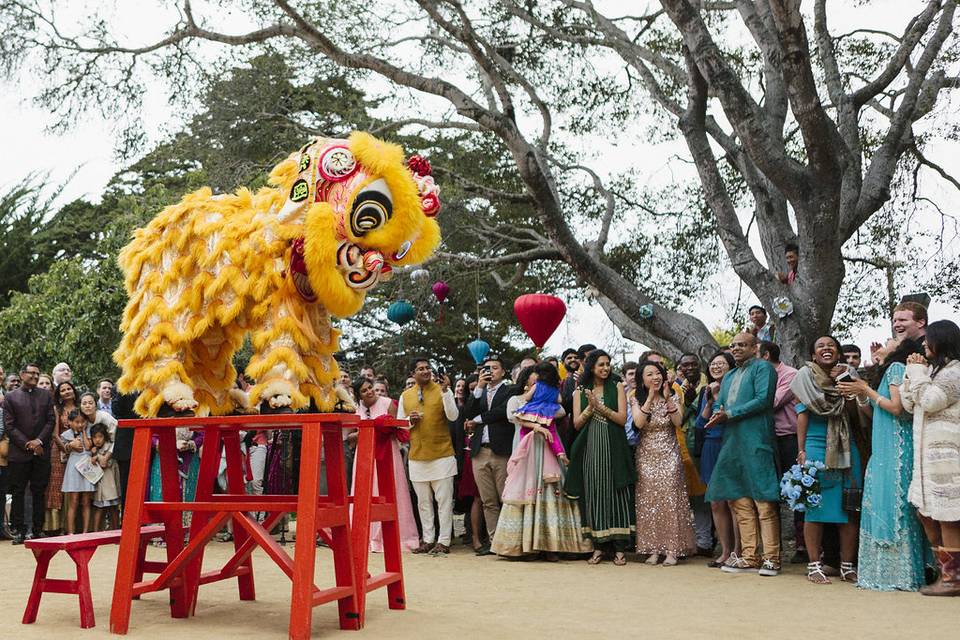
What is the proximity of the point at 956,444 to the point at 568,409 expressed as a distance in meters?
3.03

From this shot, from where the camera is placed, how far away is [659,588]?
19.4ft

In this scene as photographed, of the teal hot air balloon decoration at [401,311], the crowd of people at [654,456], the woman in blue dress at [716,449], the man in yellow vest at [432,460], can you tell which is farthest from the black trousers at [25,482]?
the woman in blue dress at [716,449]

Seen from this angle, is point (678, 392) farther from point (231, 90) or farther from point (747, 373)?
point (231, 90)

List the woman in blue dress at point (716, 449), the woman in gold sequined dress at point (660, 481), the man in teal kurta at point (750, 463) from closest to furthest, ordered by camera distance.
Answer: the man in teal kurta at point (750, 463) < the woman in blue dress at point (716, 449) < the woman in gold sequined dress at point (660, 481)

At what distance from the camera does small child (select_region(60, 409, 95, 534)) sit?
8.70 m

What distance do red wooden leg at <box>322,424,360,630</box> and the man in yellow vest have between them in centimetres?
326

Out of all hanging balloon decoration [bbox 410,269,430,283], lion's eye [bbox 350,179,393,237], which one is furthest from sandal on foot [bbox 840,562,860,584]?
hanging balloon decoration [bbox 410,269,430,283]

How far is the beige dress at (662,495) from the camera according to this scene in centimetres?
702

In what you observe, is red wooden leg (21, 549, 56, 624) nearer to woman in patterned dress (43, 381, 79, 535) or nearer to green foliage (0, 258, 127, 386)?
woman in patterned dress (43, 381, 79, 535)

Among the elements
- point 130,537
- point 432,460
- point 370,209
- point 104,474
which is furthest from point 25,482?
point 370,209

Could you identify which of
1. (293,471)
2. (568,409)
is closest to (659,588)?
(568,409)

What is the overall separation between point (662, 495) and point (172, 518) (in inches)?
139

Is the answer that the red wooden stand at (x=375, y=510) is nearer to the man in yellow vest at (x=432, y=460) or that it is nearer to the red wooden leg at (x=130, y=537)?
the red wooden leg at (x=130, y=537)

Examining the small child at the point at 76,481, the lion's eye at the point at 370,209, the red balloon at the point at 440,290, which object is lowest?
the small child at the point at 76,481
